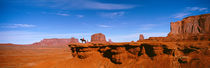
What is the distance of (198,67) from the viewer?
8586 mm

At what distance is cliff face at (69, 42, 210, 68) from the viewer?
31.3ft

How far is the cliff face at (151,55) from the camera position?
31.3 ft

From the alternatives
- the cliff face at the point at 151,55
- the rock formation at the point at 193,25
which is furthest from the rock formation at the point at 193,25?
the cliff face at the point at 151,55

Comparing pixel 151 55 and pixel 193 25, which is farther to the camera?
pixel 193 25

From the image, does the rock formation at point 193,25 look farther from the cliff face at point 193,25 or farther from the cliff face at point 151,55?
the cliff face at point 151,55

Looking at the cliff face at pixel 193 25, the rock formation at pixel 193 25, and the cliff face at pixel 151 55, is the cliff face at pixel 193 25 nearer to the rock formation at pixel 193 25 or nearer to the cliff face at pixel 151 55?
the rock formation at pixel 193 25

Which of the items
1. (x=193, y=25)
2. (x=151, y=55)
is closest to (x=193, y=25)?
(x=193, y=25)

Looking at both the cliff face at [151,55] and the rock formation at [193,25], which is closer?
the cliff face at [151,55]

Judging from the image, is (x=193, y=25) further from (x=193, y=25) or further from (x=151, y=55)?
(x=151, y=55)

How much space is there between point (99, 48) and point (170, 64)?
25.1 feet

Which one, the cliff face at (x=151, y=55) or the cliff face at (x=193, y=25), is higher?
the cliff face at (x=193, y=25)

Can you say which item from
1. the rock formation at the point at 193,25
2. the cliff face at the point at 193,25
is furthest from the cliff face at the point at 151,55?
the cliff face at the point at 193,25

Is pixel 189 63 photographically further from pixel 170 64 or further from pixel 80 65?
pixel 80 65

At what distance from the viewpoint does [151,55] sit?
34.2 feet
